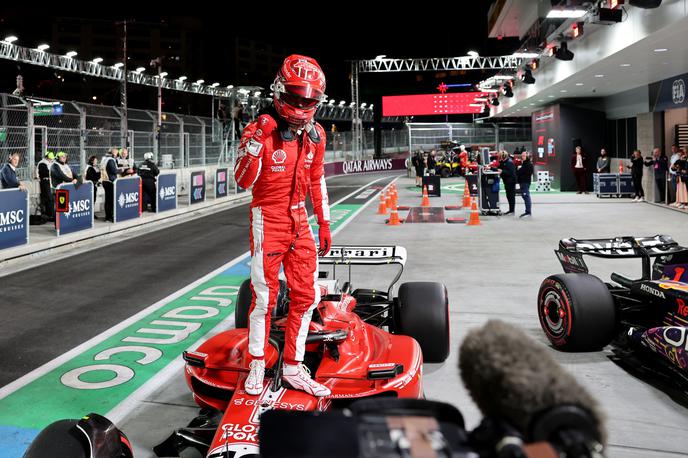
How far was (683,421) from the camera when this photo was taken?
14.6ft

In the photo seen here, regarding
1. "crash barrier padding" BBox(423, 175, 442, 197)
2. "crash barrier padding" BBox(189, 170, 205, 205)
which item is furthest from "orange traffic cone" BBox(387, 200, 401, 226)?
"crash barrier padding" BBox(423, 175, 442, 197)

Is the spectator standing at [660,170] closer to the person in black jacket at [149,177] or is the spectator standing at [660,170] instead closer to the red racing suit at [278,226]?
the person in black jacket at [149,177]

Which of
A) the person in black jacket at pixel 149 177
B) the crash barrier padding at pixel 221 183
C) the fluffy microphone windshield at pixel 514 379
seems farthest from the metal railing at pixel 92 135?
the fluffy microphone windshield at pixel 514 379

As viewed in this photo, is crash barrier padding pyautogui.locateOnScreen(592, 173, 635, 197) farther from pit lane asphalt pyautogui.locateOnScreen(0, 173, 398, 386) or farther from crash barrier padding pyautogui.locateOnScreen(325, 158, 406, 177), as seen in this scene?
crash barrier padding pyautogui.locateOnScreen(325, 158, 406, 177)

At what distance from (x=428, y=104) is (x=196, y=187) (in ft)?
123

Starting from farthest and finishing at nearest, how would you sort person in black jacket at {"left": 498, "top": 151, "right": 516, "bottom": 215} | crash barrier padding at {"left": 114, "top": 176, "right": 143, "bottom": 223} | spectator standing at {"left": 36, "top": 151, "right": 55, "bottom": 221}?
person in black jacket at {"left": 498, "top": 151, "right": 516, "bottom": 215} → crash barrier padding at {"left": 114, "top": 176, "right": 143, "bottom": 223} → spectator standing at {"left": 36, "top": 151, "right": 55, "bottom": 221}

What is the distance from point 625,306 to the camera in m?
5.87

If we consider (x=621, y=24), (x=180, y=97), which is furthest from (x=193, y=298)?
(x=180, y=97)

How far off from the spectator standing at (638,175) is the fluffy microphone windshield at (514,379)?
22.3m

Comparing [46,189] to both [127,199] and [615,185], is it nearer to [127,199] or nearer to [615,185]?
[127,199]

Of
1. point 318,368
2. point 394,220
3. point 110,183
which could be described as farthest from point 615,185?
point 318,368

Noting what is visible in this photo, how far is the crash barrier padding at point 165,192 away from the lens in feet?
59.9

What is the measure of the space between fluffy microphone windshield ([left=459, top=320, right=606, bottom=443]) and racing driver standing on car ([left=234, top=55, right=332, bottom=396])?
8.53 feet

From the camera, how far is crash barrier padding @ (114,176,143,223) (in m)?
15.9
